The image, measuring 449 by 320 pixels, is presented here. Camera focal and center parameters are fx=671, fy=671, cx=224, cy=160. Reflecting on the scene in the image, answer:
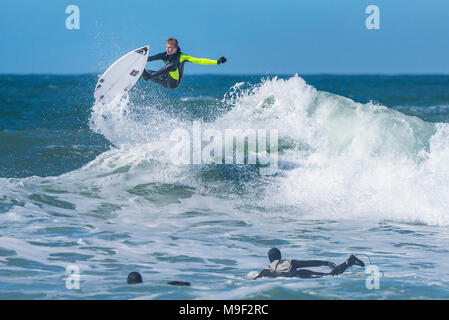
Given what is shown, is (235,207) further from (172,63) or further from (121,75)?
(121,75)

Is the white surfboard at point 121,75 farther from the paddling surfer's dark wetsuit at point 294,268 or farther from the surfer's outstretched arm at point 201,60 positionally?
the paddling surfer's dark wetsuit at point 294,268

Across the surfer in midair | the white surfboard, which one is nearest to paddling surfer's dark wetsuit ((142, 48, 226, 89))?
the surfer in midair

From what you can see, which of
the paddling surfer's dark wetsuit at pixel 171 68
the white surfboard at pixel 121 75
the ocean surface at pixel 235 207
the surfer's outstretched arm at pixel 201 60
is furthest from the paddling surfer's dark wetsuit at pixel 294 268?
the white surfboard at pixel 121 75

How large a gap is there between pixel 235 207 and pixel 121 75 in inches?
142

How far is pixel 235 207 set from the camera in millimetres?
12477

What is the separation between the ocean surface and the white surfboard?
111 centimetres

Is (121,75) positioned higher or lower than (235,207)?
higher

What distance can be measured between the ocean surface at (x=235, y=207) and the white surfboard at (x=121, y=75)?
43.5 inches

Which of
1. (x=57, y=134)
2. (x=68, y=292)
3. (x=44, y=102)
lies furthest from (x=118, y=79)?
(x=44, y=102)

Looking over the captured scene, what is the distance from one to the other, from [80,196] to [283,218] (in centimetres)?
394

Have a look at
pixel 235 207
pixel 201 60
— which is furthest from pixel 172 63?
pixel 235 207

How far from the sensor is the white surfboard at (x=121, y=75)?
13.3 metres

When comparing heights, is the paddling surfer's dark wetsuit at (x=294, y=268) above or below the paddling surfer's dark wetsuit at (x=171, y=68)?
below

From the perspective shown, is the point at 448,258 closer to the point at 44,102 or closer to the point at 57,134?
the point at 57,134
